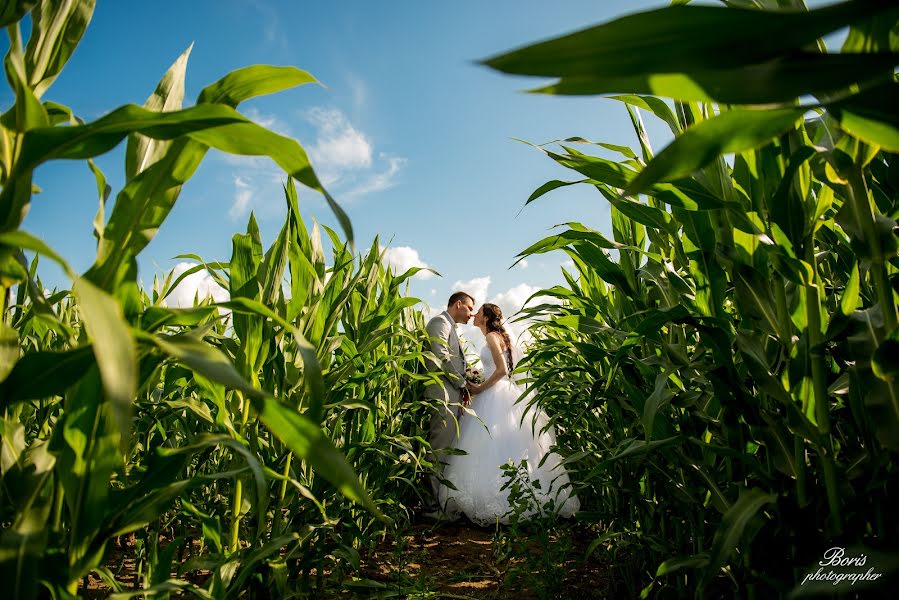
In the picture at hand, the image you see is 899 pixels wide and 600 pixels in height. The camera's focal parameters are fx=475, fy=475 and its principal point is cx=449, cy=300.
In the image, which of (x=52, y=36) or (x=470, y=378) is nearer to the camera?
(x=52, y=36)

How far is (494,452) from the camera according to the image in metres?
3.84

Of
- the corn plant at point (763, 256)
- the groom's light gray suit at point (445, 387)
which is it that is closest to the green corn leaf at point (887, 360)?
the corn plant at point (763, 256)

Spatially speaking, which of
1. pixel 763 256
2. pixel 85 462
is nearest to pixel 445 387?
pixel 763 256

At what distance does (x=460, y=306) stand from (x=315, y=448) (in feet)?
14.3

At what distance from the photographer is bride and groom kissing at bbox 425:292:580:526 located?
3.52m

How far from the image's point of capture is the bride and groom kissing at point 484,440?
352 cm

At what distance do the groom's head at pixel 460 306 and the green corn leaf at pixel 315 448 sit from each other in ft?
14.1

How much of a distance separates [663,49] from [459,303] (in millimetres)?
4512

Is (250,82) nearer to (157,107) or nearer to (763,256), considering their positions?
(157,107)

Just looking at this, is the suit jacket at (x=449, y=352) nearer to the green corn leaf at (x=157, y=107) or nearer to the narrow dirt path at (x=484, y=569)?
the narrow dirt path at (x=484, y=569)

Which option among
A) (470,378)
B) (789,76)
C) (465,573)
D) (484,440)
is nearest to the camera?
(789,76)

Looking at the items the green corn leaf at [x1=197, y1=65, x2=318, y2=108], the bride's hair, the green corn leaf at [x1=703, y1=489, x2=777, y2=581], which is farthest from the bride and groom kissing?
the green corn leaf at [x1=197, y1=65, x2=318, y2=108]

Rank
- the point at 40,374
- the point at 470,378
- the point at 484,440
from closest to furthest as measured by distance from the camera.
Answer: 1. the point at 40,374
2. the point at 484,440
3. the point at 470,378

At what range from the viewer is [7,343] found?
57 cm
